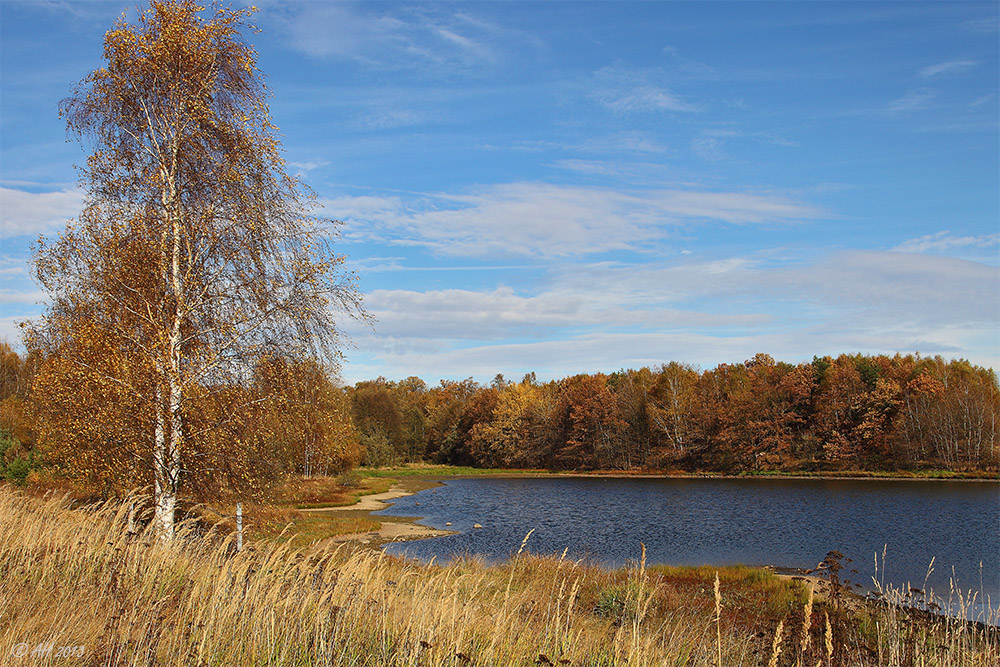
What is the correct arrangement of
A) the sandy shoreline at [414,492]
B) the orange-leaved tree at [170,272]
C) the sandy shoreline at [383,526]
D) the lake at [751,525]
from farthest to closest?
the sandy shoreline at [383,526] < the sandy shoreline at [414,492] < the lake at [751,525] < the orange-leaved tree at [170,272]

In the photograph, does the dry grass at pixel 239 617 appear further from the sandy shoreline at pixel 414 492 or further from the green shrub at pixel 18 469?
the green shrub at pixel 18 469

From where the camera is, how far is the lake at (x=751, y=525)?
958 inches

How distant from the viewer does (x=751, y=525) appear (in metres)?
33.5

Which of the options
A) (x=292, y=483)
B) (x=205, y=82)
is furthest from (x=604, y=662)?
(x=205, y=82)

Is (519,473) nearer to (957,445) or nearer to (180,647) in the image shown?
(957,445)

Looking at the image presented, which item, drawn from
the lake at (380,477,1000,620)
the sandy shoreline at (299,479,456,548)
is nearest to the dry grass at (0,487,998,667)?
the sandy shoreline at (299,479,456,548)

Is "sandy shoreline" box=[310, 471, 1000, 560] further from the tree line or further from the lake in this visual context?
the tree line

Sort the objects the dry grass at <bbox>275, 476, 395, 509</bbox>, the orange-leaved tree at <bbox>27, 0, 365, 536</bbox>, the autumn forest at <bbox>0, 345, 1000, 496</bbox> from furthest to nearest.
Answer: the autumn forest at <bbox>0, 345, 1000, 496</bbox> < the dry grass at <bbox>275, 476, 395, 509</bbox> < the orange-leaved tree at <bbox>27, 0, 365, 536</bbox>

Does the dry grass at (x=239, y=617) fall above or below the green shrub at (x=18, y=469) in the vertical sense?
above

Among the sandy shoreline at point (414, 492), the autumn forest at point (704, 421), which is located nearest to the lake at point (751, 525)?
the sandy shoreline at point (414, 492)

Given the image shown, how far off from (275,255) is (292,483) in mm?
4764

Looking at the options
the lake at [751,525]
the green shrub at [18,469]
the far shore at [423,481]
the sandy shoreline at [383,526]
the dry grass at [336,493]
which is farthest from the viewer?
the dry grass at [336,493]

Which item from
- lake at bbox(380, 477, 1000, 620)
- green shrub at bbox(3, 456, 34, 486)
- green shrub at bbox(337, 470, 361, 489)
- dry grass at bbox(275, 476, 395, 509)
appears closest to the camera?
green shrub at bbox(3, 456, 34, 486)

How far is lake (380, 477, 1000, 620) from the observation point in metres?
24.3
